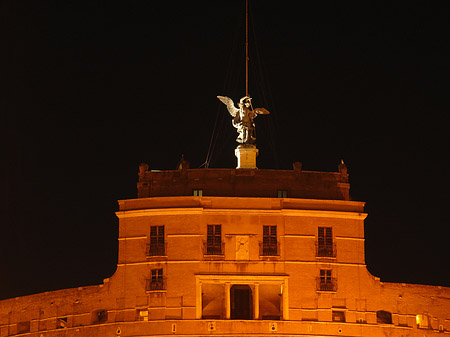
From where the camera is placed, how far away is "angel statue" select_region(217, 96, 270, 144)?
303 feet

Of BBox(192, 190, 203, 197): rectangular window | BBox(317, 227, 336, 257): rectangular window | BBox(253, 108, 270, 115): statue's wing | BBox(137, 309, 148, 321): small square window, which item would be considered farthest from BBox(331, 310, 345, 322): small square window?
BBox(253, 108, 270, 115): statue's wing

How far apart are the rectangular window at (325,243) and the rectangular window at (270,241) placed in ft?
10.4

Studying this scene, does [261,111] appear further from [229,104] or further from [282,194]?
[282,194]

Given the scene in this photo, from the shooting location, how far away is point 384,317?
8875cm

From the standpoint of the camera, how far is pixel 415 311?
8806cm

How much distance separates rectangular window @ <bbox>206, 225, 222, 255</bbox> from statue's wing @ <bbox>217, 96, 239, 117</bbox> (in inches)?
415

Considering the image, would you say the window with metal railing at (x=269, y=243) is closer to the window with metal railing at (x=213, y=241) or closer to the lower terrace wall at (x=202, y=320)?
the window with metal railing at (x=213, y=241)

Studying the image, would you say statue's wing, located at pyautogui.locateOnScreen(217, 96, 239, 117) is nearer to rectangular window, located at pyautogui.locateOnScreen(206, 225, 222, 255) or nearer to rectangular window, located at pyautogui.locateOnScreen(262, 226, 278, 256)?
rectangular window, located at pyautogui.locateOnScreen(206, 225, 222, 255)

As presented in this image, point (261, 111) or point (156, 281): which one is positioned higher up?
point (261, 111)

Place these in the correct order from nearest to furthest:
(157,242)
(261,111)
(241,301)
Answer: (157,242) → (241,301) → (261,111)

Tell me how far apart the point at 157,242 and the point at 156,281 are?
278 centimetres

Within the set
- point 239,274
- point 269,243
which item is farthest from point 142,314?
point 269,243

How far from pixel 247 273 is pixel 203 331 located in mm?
5143

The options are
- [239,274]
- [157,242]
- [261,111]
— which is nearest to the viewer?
[239,274]
